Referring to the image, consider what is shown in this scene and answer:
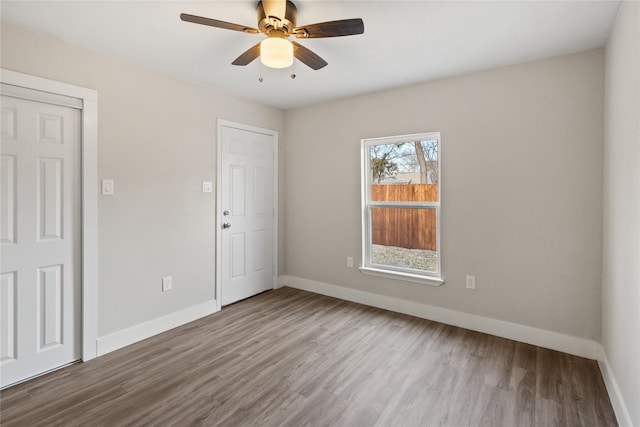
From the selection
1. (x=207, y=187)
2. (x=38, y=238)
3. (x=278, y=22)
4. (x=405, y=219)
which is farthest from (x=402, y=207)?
(x=38, y=238)

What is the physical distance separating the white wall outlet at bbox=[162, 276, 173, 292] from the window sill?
2018mm

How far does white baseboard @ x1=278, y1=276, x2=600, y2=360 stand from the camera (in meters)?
2.49

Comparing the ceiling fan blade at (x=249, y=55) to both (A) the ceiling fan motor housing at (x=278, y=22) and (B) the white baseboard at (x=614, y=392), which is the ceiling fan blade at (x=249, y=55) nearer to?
(A) the ceiling fan motor housing at (x=278, y=22)

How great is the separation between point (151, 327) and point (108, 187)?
4.27 feet

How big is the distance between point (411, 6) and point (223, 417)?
267 centimetres

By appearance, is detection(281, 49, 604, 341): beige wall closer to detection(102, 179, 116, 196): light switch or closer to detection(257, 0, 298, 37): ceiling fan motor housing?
detection(257, 0, 298, 37): ceiling fan motor housing

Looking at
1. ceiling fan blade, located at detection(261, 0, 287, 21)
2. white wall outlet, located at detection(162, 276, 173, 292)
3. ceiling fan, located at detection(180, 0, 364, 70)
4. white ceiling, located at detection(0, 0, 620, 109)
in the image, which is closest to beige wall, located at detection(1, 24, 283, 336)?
white wall outlet, located at detection(162, 276, 173, 292)

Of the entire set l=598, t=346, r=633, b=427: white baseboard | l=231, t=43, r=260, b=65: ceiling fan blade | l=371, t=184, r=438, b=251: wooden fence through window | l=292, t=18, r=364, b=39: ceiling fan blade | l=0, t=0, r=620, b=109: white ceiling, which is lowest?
l=598, t=346, r=633, b=427: white baseboard

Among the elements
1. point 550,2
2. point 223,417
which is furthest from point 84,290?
point 550,2

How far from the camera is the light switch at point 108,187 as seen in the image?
2.53m

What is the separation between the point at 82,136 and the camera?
2408 mm

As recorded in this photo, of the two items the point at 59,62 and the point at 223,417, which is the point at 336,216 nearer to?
the point at 223,417

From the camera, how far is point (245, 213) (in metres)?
3.80

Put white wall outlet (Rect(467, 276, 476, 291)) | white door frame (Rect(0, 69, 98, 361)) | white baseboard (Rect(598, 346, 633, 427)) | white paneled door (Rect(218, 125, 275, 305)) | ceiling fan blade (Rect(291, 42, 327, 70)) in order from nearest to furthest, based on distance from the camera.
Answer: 1. white baseboard (Rect(598, 346, 633, 427))
2. ceiling fan blade (Rect(291, 42, 327, 70))
3. white door frame (Rect(0, 69, 98, 361))
4. white wall outlet (Rect(467, 276, 476, 291))
5. white paneled door (Rect(218, 125, 275, 305))
